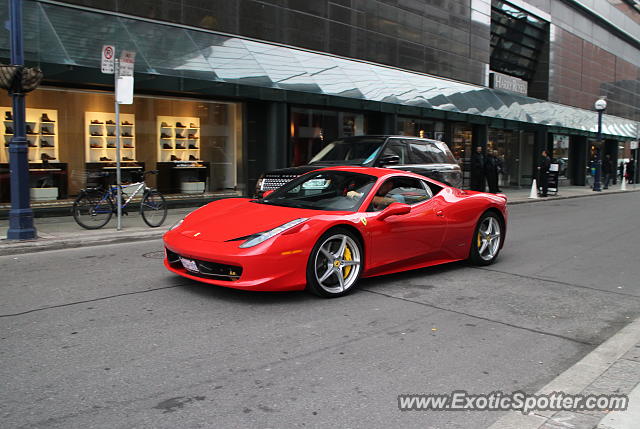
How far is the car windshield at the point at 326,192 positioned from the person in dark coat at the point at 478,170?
16.8 meters

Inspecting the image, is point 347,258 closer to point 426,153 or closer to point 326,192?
point 326,192

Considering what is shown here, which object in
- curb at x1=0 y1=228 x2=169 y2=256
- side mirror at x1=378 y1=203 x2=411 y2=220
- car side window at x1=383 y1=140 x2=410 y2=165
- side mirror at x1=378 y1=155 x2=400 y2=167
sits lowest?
curb at x1=0 y1=228 x2=169 y2=256

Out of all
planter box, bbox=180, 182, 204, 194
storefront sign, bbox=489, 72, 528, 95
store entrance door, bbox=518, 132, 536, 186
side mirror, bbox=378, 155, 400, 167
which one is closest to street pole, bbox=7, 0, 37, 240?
side mirror, bbox=378, 155, 400, 167

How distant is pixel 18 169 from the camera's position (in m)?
9.29

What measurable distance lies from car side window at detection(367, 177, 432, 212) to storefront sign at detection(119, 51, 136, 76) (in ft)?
20.4

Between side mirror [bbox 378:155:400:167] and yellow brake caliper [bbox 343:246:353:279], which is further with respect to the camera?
side mirror [bbox 378:155:400:167]

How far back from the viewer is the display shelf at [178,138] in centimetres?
1532

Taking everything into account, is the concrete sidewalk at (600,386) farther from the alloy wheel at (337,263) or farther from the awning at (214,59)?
the awning at (214,59)

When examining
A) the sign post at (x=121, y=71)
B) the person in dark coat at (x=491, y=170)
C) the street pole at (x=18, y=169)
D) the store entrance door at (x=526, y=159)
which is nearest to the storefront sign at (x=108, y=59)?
the sign post at (x=121, y=71)

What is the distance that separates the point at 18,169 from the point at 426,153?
7.95 meters

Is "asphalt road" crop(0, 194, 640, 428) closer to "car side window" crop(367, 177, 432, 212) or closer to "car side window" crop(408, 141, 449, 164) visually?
"car side window" crop(367, 177, 432, 212)

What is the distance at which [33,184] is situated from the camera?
13.0 m

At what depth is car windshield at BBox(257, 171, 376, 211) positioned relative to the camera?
6387mm

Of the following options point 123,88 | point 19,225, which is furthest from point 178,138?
point 19,225
